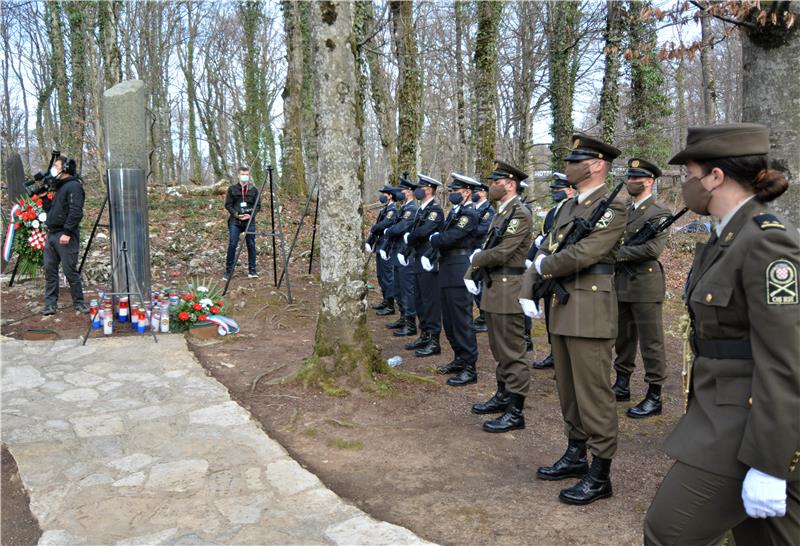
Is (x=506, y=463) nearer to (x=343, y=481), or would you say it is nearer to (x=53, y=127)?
(x=343, y=481)

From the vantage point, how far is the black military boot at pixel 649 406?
5.67 m

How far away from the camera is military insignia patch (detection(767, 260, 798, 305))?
6.56 feet

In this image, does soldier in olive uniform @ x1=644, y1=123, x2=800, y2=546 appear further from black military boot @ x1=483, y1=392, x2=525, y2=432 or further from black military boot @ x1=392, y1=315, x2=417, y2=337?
black military boot @ x1=392, y1=315, x2=417, y2=337

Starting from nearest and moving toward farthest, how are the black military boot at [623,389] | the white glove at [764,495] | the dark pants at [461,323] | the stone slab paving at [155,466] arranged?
the white glove at [764,495]
the stone slab paving at [155,466]
the black military boot at [623,389]
the dark pants at [461,323]

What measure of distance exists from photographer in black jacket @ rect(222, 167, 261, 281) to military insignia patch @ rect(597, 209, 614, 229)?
863cm

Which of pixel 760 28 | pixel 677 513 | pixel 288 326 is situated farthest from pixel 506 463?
pixel 288 326

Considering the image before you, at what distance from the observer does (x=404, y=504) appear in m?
3.87

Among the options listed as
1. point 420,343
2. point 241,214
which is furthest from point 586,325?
point 241,214

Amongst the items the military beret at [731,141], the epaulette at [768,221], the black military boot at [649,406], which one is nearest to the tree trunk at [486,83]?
the black military boot at [649,406]

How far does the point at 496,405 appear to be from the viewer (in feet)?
18.2

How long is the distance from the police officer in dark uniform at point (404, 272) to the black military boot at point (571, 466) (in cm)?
479

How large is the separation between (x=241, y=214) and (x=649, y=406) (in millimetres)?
8376

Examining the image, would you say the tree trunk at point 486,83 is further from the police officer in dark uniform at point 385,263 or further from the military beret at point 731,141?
the military beret at point 731,141

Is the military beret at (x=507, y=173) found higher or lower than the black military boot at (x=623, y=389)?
higher
